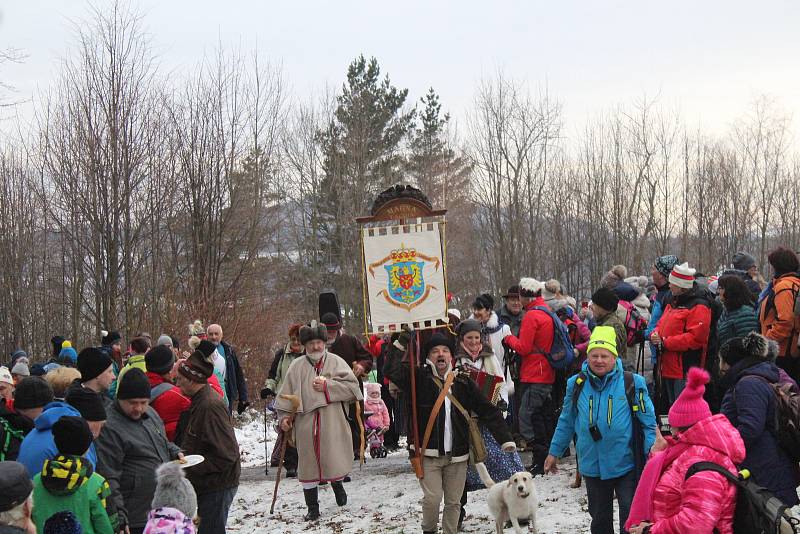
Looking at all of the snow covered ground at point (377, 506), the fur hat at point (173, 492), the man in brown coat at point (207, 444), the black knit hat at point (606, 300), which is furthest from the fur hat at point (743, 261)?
the fur hat at point (173, 492)

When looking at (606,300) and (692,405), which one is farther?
(606,300)

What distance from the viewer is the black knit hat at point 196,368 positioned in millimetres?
6523

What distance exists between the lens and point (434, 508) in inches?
290

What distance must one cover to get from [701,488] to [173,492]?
3.04 meters

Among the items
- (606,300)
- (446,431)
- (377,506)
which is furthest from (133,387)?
(606,300)

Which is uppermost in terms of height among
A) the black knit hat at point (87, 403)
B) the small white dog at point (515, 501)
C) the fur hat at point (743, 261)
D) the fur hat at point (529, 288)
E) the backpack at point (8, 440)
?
the fur hat at point (743, 261)

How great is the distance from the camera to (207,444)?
6453 mm

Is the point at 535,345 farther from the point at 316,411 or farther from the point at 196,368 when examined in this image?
the point at 196,368

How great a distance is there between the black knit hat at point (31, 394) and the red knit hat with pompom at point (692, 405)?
14.1 ft

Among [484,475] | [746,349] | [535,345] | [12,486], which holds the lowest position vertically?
[484,475]

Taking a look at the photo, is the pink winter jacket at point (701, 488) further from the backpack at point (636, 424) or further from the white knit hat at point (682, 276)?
the white knit hat at point (682, 276)

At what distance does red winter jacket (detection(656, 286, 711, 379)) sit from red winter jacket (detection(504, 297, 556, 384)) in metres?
1.32

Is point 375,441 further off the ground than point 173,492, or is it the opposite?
point 173,492

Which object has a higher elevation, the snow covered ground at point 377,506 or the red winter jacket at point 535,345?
the red winter jacket at point 535,345
